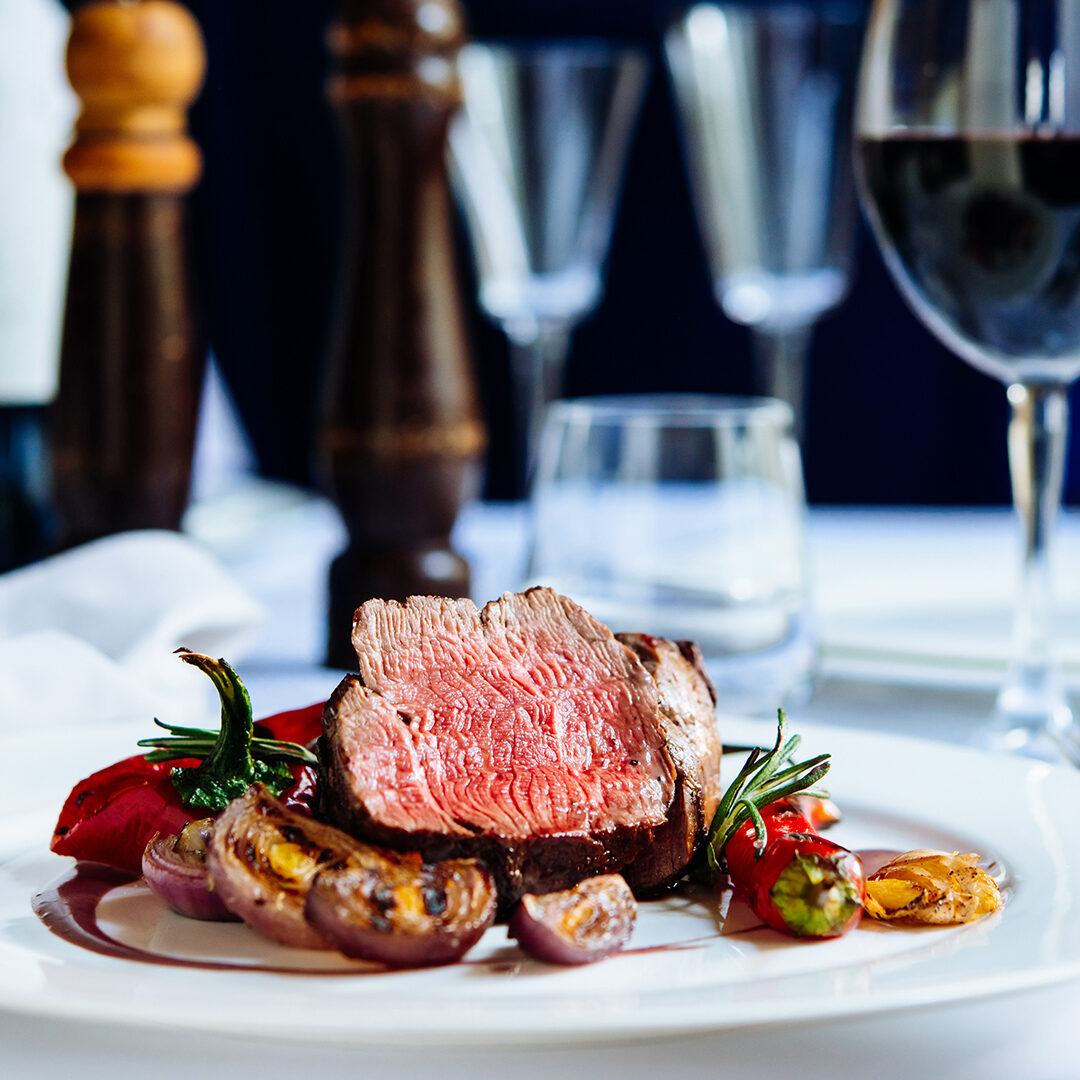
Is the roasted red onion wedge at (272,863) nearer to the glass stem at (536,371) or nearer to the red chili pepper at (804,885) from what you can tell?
the red chili pepper at (804,885)

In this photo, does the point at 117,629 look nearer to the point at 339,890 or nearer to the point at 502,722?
the point at 502,722

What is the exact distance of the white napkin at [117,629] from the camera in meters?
1.18

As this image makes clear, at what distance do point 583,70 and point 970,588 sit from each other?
72 cm

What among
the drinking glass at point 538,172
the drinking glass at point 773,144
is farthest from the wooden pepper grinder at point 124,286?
the drinking glass at point 773,144

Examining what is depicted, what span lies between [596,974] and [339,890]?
113mm

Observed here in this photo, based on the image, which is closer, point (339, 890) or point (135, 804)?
point (339, 890)

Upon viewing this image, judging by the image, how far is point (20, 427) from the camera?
1.73 metres

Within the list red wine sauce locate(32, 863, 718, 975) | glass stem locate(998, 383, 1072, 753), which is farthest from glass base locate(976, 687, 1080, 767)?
red wine sauce locate(32, 863, 718, 975)

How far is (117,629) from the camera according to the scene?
1.38 m

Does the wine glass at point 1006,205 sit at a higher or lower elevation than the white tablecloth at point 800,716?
higher

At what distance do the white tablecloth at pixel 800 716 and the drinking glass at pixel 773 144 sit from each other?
0.35 meters

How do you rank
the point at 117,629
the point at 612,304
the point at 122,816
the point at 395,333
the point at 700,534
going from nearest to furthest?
1. the point at 122,816
2. the point at 700,534
3. the point at 117,629
4. the point at 395,333
5. the point at 612,304

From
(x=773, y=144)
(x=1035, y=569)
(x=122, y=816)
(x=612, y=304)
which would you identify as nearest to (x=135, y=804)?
(x=122, y=816)

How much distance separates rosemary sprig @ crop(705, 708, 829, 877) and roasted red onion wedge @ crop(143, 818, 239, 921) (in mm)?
241
